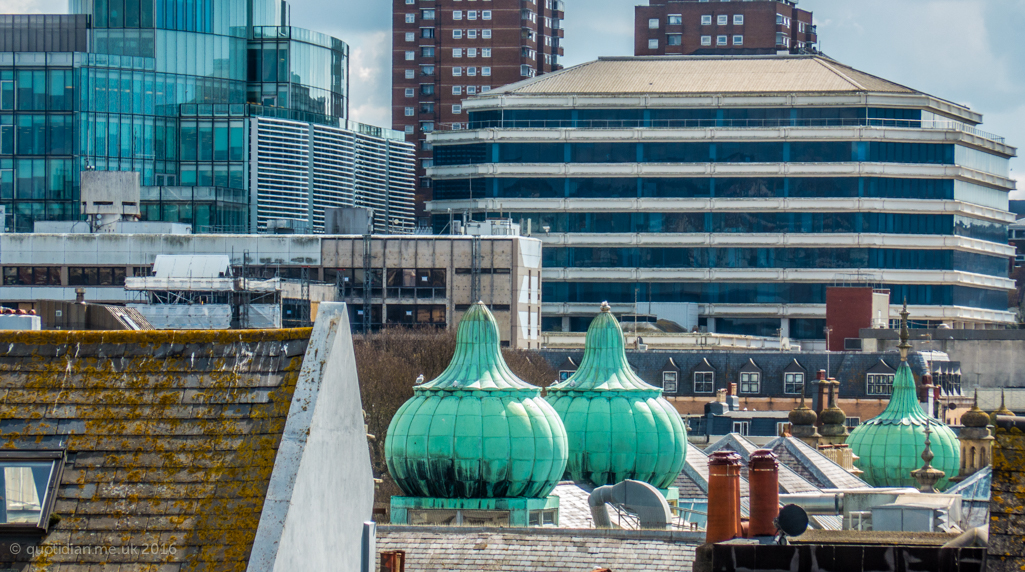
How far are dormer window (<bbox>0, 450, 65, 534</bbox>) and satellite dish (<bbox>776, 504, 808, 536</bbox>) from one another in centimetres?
1043

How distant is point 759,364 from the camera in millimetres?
134125

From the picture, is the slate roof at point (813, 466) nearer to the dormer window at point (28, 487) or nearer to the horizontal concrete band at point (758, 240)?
the dormer window at point (28, 487)

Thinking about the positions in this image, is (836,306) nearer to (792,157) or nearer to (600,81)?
(792,157)

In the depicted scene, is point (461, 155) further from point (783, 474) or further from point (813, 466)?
point (783, 474)

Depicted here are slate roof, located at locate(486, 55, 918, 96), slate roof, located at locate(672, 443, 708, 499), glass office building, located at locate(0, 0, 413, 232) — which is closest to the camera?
slate roof, located at locate(672, 443, 708, 499)

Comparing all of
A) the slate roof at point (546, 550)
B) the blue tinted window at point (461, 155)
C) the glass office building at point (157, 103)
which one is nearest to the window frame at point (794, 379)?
the blue tinted window at point (461, 155)

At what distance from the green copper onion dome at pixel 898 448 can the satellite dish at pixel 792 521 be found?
5902 cm

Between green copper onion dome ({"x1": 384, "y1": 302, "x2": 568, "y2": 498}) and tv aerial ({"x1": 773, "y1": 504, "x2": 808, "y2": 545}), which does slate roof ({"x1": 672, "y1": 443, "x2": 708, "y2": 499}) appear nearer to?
green copper onion dome ({"x1": 384, "y1": 302, "x2": 568, "y2": 498})

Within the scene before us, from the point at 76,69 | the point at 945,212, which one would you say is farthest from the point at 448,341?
the point at 945,212

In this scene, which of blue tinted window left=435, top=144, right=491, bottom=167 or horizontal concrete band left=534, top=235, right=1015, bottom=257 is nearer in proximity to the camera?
horizontal concrete band left=534, top=235, right=1015, bottom=257

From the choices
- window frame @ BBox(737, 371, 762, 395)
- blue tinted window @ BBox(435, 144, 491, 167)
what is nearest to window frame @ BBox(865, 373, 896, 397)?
window frame @ BBox(737, 371, 762, 395)

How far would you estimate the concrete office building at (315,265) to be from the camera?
136m

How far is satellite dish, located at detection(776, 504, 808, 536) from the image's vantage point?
25.1 meters

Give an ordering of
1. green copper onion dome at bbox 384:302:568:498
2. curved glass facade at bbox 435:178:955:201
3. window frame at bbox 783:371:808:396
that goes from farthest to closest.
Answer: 1. curved glass facade at bbox 435:178:955:201
2. window frame at bbox 783:371:808:396
3. green copper onion dome at bbox 384:302:568:498
